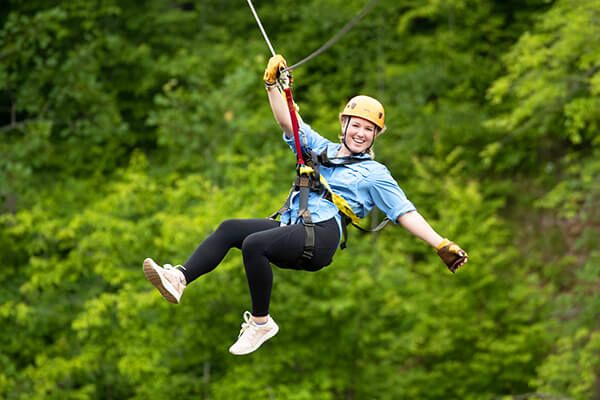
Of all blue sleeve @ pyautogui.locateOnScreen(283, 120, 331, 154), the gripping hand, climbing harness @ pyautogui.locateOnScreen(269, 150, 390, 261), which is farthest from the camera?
blue sleeve @ pyautogui.locateOnScreen(283, 120, 331, 154)

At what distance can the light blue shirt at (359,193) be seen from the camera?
17.6 ft

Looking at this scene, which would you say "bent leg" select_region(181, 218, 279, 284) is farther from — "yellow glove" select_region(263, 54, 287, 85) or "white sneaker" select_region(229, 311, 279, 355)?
"yellow glove" select_region(263, 54, 287, 85)

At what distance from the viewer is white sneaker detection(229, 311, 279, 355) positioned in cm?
543

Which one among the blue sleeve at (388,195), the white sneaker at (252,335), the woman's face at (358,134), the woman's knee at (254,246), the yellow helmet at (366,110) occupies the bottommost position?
the white sneaker at (252,335)

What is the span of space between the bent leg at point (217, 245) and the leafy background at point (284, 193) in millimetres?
8682

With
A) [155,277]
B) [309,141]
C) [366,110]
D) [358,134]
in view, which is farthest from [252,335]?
[366,110]

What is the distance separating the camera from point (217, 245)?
5.33m

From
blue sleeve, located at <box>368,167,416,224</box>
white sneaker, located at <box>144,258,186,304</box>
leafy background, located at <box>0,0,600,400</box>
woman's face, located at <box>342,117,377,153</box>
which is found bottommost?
white sneaker, located at <box>144,258,186,304</box>

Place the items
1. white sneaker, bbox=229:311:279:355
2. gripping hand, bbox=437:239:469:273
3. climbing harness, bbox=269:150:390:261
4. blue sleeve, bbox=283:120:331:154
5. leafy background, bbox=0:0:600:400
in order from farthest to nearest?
leafy background, bbox=0:0:600:400 → blue sleeve, bbox=283:120:331:154 → white sneaker, bbox=229:311:279:355 → climbing harness, bbox=269:150:390:261 → gripping hand, bbox=437:239:469:273

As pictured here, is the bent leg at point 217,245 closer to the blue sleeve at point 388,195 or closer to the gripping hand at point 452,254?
the blue sleeve at point 388,195

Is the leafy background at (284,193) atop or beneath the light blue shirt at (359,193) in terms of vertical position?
atop

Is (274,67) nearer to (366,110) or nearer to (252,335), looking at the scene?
(366,110)

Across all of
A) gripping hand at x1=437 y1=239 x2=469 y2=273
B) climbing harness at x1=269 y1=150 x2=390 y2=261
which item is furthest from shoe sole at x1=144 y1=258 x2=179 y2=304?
gripping hand at x1=437 y1=239 x2=469 y2=273

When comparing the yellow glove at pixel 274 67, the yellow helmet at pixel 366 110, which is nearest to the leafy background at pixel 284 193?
the yellow helmet at pixel 366 110
